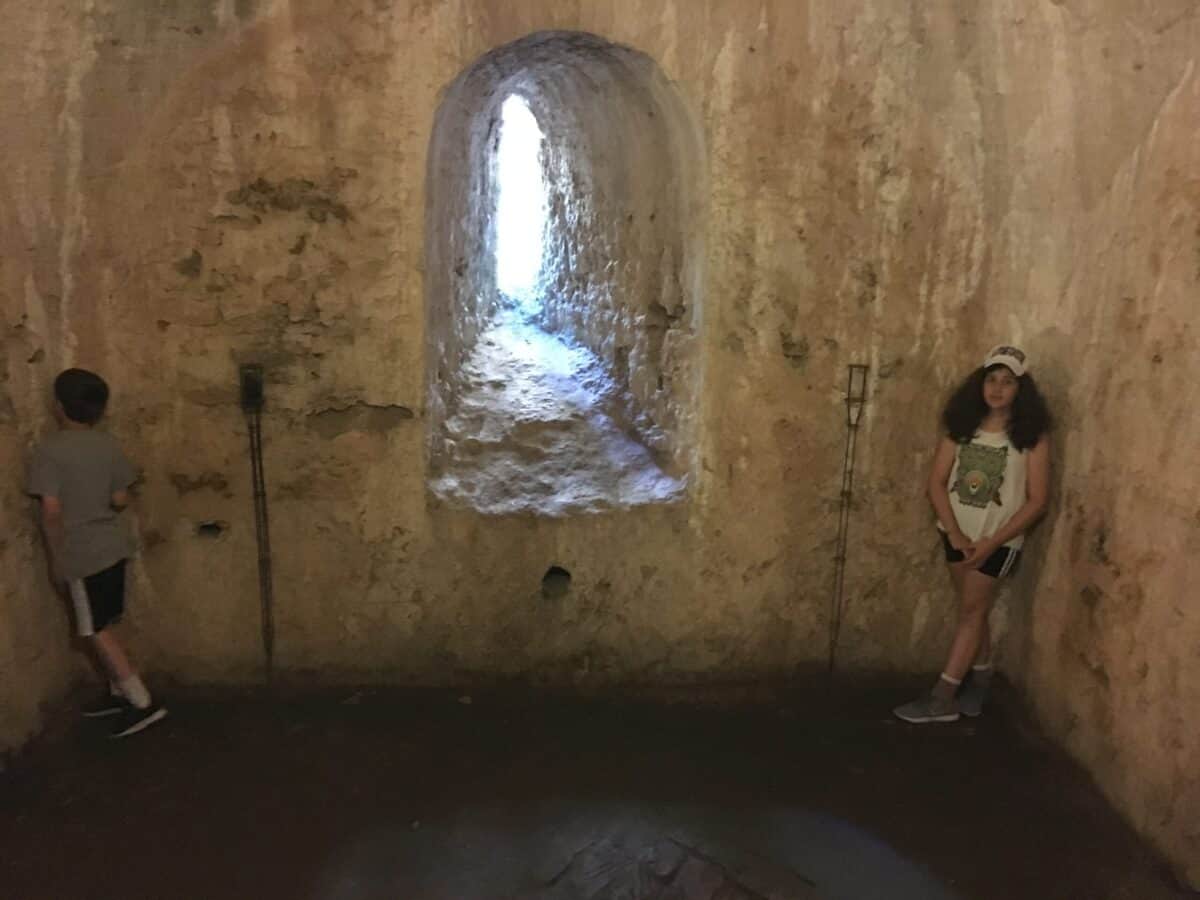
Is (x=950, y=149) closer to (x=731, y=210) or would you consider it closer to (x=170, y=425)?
(x=731, y=210)

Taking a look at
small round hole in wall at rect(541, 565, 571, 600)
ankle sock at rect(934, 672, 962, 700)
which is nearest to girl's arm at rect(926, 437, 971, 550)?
ankle sock at rect(934, 672, 962, 700)

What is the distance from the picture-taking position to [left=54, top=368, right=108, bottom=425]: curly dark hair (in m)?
3.20

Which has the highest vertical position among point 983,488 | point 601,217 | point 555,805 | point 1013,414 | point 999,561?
point 601,217

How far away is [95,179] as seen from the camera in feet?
10.7

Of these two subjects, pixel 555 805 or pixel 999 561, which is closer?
pixel 555 805

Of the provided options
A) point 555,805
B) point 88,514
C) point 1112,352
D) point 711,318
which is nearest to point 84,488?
point 88,514

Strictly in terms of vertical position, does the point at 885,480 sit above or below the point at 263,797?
above

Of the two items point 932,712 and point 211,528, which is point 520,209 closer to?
point 211,528

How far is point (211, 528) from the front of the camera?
362 cm

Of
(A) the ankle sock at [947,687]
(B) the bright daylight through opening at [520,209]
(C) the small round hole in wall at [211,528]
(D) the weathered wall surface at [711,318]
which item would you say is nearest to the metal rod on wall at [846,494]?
(D) the weathered wall surface at [711,318]

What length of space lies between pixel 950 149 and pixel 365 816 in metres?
3.16

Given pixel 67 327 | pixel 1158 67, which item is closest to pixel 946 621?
pixel 1158 67

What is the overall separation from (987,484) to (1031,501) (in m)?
0.16

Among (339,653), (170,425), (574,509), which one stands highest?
(170,425)
